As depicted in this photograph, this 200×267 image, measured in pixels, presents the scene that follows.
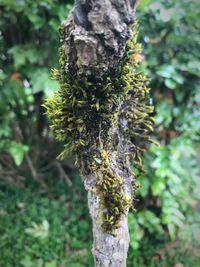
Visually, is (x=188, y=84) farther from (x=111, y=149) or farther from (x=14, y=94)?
(x=111, y=149)

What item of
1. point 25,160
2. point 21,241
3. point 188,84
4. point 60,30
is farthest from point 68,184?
point 60,30

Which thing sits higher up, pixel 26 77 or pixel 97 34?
pixel 26 77

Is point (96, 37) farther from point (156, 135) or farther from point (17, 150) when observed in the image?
point (156, 135)

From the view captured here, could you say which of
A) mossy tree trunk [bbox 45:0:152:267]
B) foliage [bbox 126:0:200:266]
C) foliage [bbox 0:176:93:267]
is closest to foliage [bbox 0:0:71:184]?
foliage [bbox 0:176:93:267]

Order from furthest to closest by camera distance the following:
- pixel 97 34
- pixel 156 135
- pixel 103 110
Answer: pixel 156 135 < pixel 103 110 < pixel 97 34

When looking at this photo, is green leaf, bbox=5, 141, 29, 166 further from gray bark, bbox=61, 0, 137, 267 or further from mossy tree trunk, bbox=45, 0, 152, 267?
gray bark, bbox=61, 0, 137, 267

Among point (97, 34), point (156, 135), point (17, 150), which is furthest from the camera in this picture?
point (156, 135)

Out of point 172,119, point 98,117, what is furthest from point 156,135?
point 98,117

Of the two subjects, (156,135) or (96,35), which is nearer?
(96,35)
